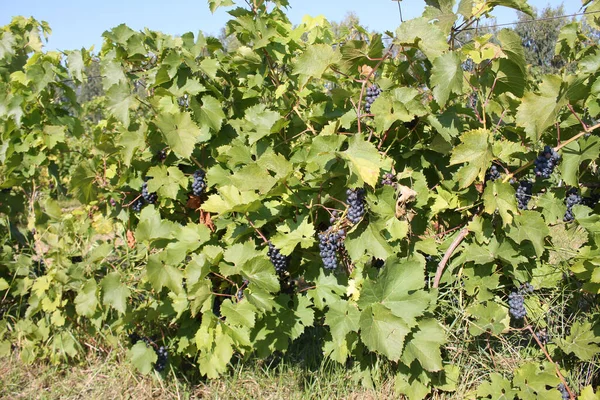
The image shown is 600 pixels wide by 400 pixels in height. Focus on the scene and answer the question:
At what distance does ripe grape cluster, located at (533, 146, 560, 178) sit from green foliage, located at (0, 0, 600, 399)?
9 cm

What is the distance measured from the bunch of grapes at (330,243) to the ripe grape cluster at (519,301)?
923mm

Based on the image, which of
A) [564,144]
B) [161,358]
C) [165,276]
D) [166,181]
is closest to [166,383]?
[161,358]

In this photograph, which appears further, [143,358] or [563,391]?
[143,358]

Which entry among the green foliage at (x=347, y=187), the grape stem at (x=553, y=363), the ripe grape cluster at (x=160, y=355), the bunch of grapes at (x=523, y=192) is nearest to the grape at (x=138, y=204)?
the green foliage at (x=347, y=187)

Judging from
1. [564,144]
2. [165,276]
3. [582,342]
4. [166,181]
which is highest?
[166,181]

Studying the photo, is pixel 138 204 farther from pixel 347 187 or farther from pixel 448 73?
pixel 448 73

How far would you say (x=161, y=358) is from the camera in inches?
109

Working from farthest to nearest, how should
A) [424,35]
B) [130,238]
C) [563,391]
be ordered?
[130,238] → [563,391] → [424,35]

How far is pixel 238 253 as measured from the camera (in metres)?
2.21

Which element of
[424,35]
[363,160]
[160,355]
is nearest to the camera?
[363,160]

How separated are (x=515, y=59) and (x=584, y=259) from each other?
0.93 metres

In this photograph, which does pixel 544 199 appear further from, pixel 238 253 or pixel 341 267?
pixel 238 253

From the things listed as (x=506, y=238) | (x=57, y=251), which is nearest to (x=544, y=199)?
(x=506, y=238)

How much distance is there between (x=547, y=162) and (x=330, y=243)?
3.09 ft
